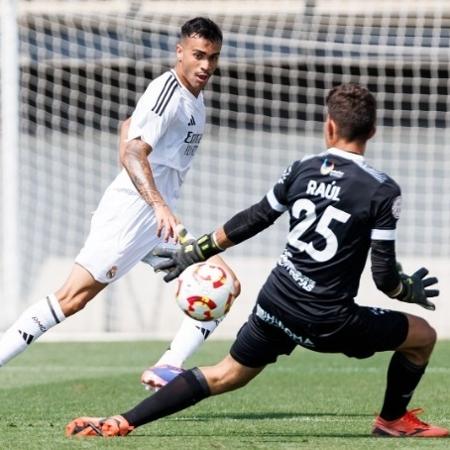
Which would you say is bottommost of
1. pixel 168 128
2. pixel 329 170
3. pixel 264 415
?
pixel 264 415

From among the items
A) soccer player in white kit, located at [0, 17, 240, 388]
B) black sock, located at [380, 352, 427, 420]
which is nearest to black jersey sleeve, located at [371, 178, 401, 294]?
black sock, located at [380, 352, 427, 420]

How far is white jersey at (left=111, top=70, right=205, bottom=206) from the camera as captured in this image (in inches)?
305

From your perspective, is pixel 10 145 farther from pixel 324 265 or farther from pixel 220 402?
pixel 324 265

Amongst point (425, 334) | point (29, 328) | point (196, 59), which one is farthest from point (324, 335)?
point (196, 59)

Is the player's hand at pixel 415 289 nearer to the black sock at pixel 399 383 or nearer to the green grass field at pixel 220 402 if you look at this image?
the black sock at pixel 399 383

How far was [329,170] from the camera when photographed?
604 centimetres

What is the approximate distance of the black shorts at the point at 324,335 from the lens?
613 cm

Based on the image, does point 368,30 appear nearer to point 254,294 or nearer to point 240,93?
point 240,93

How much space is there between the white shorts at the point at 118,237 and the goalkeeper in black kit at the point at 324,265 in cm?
142

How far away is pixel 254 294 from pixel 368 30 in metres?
3.44

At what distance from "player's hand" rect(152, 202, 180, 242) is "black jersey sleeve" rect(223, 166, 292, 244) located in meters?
0.76

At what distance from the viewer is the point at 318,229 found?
19.8ft

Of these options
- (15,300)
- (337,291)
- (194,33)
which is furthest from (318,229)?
(15,300)

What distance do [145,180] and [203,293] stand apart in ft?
3.72
